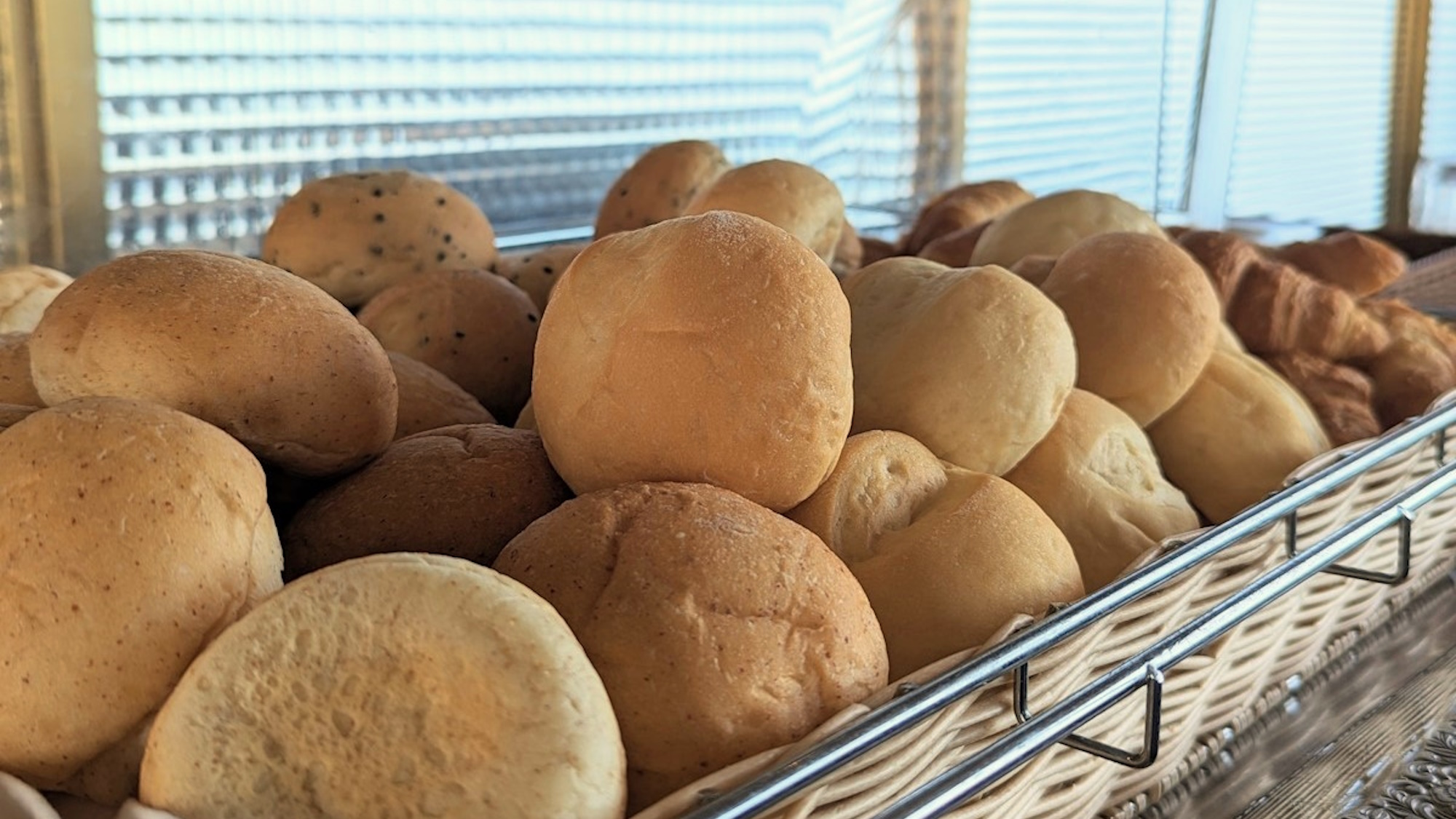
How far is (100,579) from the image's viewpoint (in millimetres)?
557

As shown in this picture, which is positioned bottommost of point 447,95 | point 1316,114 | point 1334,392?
point 1334,392

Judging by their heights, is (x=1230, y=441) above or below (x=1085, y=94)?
below

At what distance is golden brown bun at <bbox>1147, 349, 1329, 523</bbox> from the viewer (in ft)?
3.44

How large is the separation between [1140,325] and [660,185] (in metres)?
0.56

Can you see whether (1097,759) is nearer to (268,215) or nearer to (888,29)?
(268,215)

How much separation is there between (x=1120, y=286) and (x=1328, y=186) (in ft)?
14.9

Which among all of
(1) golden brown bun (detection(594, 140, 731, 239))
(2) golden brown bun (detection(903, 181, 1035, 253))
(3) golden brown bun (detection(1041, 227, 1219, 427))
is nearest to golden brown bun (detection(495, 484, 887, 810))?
(3) golden brown bun (detection(1041, 227, 1219, 427))

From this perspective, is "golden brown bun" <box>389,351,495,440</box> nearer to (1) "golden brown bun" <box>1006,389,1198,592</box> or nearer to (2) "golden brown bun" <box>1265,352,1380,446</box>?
(1) "golden brown bun" <box>1006,389,1198,592</box>

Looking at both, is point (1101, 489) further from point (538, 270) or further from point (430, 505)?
point (538, 270)

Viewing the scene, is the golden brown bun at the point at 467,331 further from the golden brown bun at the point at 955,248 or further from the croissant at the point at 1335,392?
the croissant at the point at 1335,392

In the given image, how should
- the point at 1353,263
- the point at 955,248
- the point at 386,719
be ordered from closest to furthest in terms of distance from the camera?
1. the point at 386,719
2. the point at 955,248
3. the point at 1353,263

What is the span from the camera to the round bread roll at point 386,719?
0.50 m

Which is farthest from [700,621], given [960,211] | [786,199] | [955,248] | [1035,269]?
[960,211]

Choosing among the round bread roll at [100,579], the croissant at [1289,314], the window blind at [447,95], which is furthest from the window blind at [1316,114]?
the round bread roll at [100,579]
